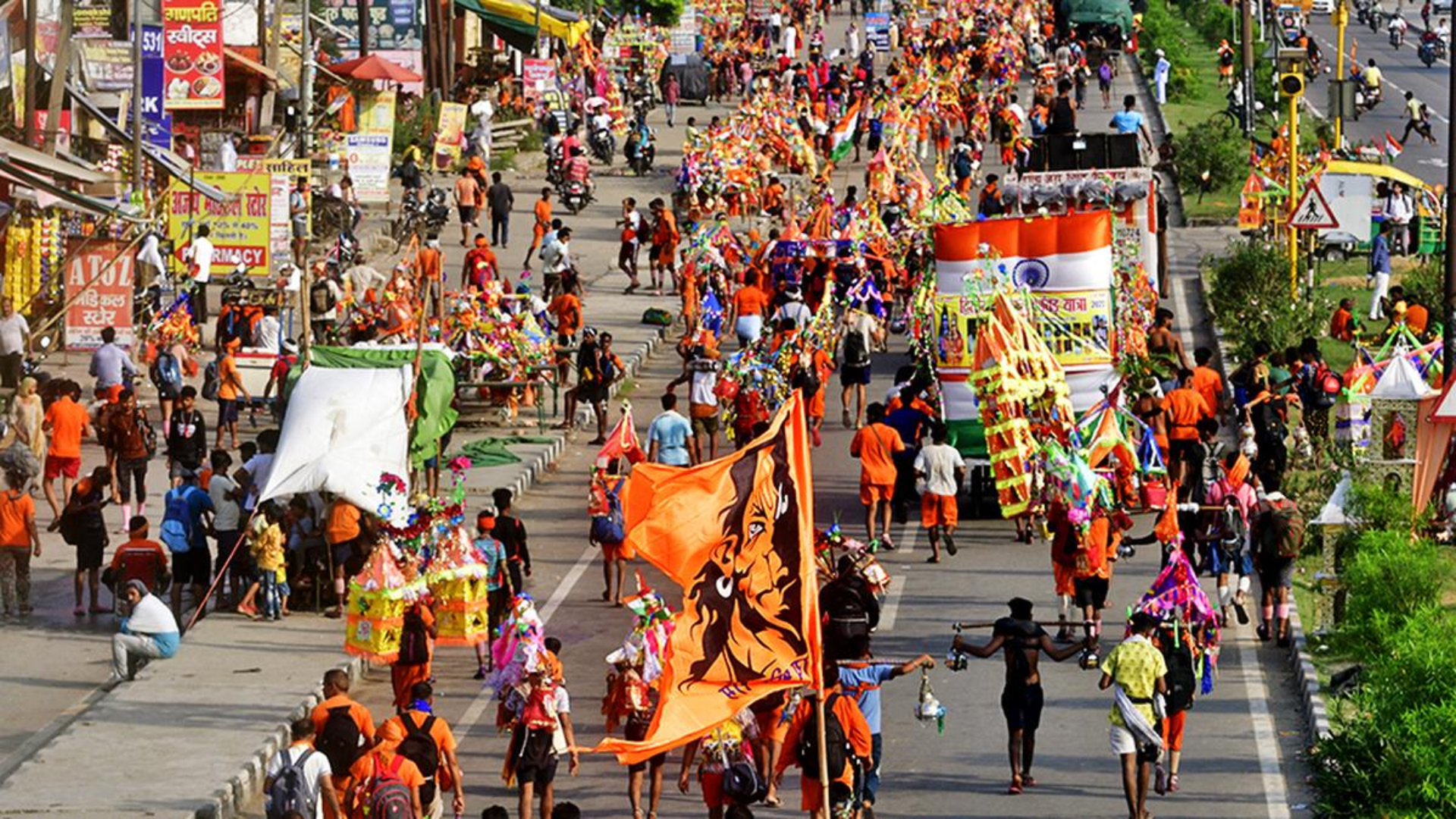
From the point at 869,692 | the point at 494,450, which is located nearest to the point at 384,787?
the point at 869,692

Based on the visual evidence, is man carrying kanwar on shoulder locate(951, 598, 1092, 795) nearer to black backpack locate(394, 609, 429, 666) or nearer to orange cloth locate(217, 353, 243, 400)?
black backpack locate(394, 609, 429, 666)

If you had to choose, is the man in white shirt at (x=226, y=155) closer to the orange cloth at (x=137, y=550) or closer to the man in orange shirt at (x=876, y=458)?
the man in orange shirt at (x=876, y=458)

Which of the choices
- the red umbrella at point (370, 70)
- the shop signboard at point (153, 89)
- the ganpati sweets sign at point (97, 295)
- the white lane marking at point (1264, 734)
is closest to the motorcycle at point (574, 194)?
the red umbrella at point (370, 70)

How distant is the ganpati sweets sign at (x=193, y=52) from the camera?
3984 centimetres

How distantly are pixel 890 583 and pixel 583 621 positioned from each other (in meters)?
2.65

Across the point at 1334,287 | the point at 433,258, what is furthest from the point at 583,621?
the point at 1334,287

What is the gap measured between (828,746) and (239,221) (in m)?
20.0

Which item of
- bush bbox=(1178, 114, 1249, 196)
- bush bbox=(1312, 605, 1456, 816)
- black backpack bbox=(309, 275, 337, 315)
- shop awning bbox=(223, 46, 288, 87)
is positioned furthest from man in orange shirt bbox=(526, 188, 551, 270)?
bush bbox=(1312, 605, 1456, 816)

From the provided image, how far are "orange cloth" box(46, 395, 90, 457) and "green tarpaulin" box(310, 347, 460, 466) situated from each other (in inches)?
89.6

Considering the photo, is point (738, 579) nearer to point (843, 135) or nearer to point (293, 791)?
point (293, 791)

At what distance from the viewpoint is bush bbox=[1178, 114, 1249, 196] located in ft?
160

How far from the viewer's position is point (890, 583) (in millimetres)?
24484

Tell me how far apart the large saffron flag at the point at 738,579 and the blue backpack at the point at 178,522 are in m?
8.10

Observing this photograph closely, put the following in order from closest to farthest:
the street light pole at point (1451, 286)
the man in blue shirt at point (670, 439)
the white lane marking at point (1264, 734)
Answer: the white lane marking at point (1264, 734), the man in blue shirt at point (670, 439), the street light pole at point (1451, 286)
